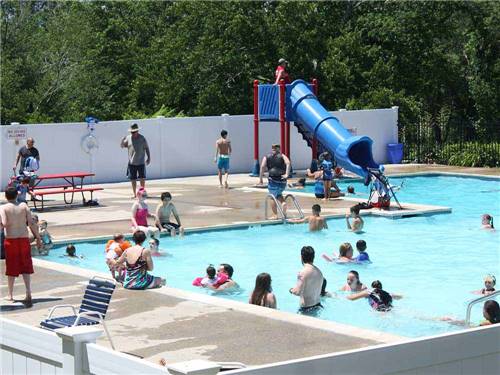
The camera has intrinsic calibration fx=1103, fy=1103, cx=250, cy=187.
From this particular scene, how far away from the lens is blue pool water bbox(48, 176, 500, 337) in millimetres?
14828

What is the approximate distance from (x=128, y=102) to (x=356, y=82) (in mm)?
9117

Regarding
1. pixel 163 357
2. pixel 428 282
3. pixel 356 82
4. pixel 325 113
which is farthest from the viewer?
pixel 356 82

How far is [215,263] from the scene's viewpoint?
1878cm

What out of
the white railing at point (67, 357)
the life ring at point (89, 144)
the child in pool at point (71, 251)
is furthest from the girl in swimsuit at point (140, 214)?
the life ring at point (89, 144)

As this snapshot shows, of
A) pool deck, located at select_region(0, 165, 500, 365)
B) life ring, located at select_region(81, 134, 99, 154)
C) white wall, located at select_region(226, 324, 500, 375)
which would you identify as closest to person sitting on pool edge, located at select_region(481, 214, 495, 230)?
pool deck, located at select_region(0, 165, 500, 365)

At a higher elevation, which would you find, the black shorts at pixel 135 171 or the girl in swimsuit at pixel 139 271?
the black shorts at pixel 135 171

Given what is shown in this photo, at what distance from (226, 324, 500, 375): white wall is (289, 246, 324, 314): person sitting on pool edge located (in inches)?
199

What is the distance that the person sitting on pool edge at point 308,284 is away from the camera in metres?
13.7

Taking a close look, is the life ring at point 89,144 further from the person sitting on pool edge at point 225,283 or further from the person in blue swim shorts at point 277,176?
the person sitting on pool edge at point 225,283

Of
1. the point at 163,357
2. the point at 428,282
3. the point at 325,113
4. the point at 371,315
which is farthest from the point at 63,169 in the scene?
the point at 163,357

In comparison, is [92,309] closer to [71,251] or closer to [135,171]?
[71,251]

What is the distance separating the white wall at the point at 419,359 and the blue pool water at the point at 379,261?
4830mm

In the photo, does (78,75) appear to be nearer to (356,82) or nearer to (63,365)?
(356,82)

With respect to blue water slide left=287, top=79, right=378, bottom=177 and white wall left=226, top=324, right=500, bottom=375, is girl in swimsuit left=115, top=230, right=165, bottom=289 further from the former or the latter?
blue water slide left=287, top=79, right=378, bottom=177
